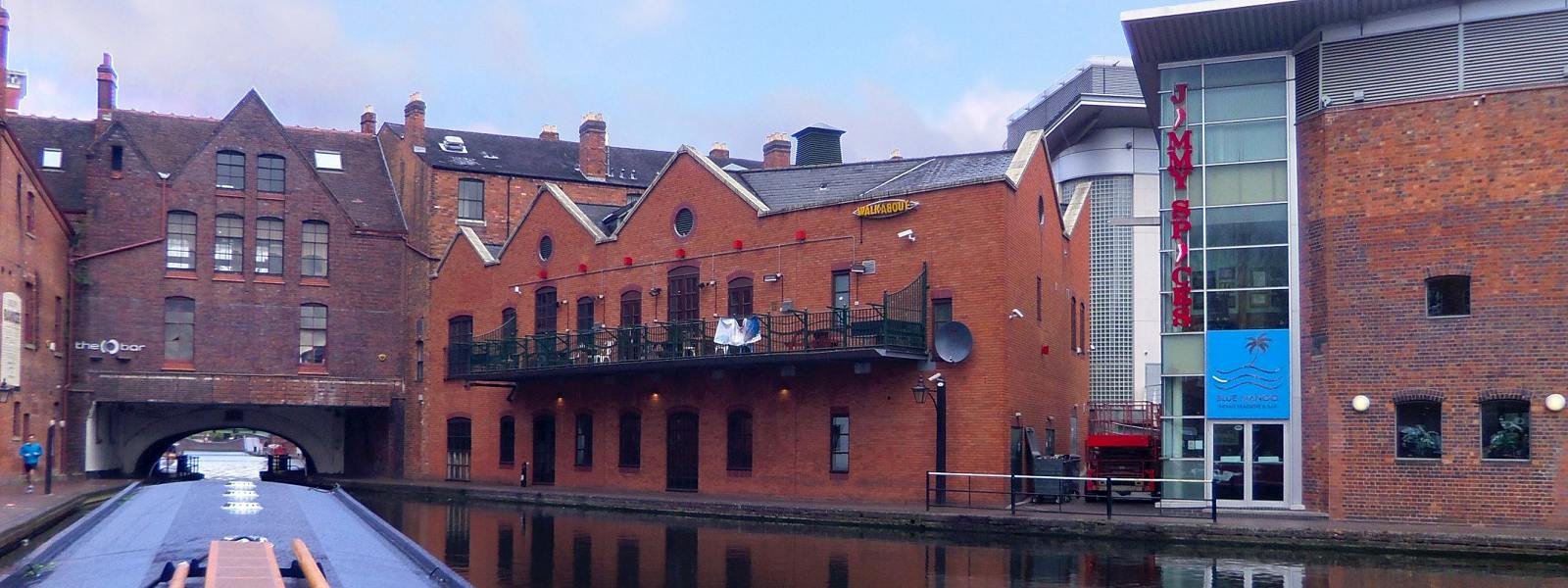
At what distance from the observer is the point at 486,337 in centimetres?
3747

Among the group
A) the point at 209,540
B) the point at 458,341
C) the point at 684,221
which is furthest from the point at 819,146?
the point at 209,540

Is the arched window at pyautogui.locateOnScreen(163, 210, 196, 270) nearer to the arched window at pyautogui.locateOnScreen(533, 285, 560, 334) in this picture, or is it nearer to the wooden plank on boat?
the arched window at pyautogui.locateOnScreen(533, 285, 560, 334)

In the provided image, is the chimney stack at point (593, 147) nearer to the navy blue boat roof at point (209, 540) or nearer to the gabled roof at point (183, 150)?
the gabled roof at point (183, 150)

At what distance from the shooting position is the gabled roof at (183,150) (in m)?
38.1

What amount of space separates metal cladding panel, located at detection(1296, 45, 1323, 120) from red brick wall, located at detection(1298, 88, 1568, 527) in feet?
1.51

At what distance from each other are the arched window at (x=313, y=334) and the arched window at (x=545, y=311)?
7.14 m

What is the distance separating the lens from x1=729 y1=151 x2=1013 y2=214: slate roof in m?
28.6

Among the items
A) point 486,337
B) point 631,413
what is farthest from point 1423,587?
point 486,337

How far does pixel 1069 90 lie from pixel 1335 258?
25.7 metres

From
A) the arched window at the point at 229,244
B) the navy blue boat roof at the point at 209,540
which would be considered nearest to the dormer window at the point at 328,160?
the arched window at the point at 229,244

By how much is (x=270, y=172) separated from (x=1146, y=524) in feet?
90.8

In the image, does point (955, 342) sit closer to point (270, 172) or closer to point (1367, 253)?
point (1367, 253)

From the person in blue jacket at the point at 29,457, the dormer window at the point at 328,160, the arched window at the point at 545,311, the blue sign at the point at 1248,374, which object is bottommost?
the person in blue jacket at the point at 29,457

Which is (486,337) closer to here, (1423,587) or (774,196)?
(774,196)
